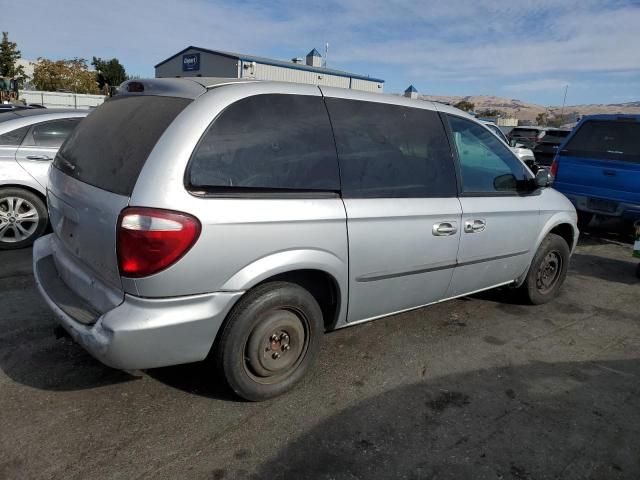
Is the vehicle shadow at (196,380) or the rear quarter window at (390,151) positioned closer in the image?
the vehicle shadow at (196,380)

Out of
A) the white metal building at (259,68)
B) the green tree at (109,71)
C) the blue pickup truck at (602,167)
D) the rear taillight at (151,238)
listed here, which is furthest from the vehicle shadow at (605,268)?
the green tree at (109,71)

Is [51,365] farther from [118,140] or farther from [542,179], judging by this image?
[542,179]

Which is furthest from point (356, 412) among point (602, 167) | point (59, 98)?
point (59, 98)

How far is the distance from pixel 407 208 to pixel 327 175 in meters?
0.64

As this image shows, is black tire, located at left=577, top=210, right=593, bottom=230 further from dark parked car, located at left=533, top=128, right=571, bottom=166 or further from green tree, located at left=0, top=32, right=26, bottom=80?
green tree, located at left=0, top=32, right=26, bottom=80

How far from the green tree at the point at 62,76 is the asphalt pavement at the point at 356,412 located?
48932 mm

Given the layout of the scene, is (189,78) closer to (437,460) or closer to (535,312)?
(437,460)

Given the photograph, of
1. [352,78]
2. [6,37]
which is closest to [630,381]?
[352,78]

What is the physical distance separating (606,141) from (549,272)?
3.57 metres

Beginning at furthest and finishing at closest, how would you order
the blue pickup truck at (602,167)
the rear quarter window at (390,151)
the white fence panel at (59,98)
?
the white fence panel at (59,98) → the blue pickup truck at (602,167) → the rear quarter window at (390,151)

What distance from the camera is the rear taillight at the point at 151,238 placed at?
2.39m

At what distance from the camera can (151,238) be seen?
93.8 inches

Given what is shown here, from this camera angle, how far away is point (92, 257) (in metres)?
2.69

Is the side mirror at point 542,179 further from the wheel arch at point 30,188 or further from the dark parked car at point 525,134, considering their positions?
the dark parked car at point 525,134
